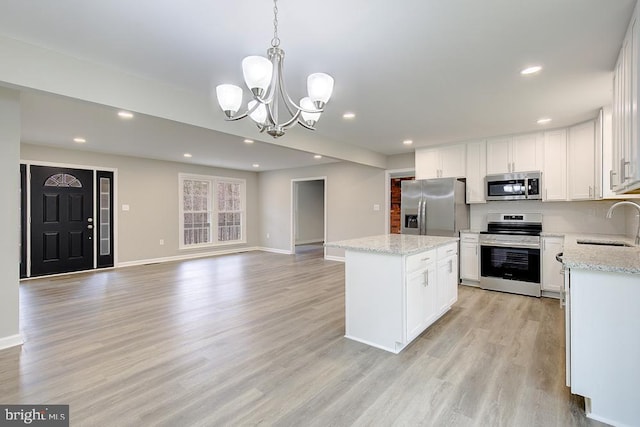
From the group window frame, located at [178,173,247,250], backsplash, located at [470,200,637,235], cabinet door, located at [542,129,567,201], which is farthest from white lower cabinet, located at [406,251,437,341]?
window frame, located at [178,173,247,250]

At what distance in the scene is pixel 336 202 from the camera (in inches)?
300

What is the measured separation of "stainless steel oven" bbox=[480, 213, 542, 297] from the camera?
4316 mm

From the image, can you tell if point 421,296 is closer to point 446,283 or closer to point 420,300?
point 420,300

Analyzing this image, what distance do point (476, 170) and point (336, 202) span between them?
132 inches

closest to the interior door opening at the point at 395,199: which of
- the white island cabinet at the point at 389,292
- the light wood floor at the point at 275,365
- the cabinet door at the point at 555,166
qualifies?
the cabinet door at the point at 555,166

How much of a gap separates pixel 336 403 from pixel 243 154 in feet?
17.5

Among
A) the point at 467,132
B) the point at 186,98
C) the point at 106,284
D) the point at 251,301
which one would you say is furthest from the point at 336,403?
the point at 106,284

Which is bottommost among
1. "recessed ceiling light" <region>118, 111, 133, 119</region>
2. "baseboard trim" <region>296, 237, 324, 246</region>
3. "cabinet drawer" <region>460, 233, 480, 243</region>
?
"baseboard trim" <region>296, 237, 324, 246</region>

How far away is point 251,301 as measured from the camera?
4109mm

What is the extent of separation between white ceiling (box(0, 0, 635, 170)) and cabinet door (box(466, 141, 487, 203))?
1.12 metres

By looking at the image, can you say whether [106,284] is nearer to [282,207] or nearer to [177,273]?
[177,273]

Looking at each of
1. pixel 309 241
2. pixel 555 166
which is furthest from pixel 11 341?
pixel 309 241

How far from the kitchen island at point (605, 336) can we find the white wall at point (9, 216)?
4.33 meters

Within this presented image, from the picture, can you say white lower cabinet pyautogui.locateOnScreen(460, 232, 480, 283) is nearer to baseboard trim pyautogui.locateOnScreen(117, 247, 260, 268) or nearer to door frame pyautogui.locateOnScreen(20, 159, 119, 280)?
baseboard trim pyautogui.locateOnScreen(117, 247, 260, 268)
